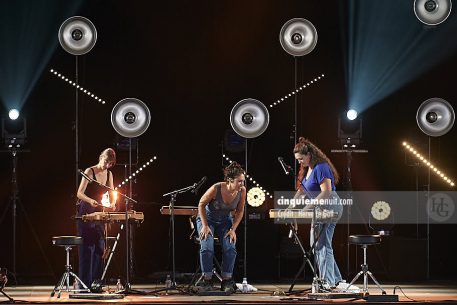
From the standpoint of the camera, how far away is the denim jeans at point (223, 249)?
30.4ft

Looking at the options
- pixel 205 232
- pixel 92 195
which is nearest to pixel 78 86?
pixel 92 195

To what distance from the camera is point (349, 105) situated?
11.8 metres

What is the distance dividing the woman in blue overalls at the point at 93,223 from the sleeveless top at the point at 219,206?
37.8 inches

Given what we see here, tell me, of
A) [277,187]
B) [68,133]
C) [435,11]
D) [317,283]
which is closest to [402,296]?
[317,283]

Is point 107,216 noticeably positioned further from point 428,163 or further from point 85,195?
point 428,163

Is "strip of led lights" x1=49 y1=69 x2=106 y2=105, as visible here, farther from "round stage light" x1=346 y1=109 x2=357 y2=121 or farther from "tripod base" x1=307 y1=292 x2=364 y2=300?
"tripod base" x1=307 y1=292 x2=364 y2=300

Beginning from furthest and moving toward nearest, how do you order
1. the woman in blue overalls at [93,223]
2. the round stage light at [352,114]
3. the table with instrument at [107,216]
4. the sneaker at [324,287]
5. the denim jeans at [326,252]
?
1. the round stage light at [352,114]
2. the woman in blue overalls at [93,223]
3. the denim jeans at [326,252]
4. the sneaker at [324,287]
5. the table with instrument at [107,216]

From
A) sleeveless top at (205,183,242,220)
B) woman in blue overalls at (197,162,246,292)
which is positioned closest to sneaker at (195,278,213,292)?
→ woman in blue overalls at (197,162,246,292)

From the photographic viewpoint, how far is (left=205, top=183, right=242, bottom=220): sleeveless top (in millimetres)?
9305

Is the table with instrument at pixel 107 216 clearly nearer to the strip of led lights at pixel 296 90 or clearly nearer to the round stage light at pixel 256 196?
the round stage light at pixel 256 196

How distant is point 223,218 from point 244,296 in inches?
31.9

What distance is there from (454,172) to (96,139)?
14.9ft

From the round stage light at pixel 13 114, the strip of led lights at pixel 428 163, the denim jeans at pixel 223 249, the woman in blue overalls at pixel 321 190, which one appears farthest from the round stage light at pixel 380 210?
the round stage light at pixel 13 114

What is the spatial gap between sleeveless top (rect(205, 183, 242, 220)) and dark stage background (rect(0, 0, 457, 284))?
175 cm
